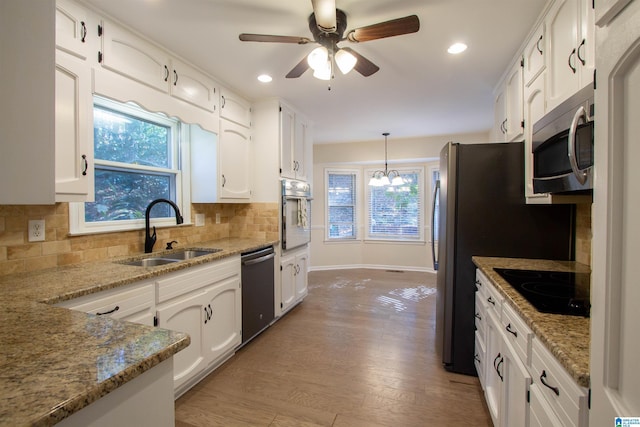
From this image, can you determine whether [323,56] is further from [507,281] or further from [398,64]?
[507,281]

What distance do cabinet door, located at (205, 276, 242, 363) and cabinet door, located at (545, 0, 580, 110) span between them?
8.23ft

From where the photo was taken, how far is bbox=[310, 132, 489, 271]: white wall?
5.46 metres

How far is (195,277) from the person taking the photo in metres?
2.07

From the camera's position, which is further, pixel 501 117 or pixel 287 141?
pixel 287 141

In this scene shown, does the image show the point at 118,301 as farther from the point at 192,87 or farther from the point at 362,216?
the point at 362,216

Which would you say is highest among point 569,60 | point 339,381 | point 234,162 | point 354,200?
point 569,60

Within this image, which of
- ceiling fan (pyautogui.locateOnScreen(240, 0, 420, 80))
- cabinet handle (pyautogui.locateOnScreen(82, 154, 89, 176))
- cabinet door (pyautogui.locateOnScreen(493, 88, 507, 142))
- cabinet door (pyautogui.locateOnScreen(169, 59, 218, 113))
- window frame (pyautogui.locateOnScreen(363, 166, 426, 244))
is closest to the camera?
ceiling fan (pyautogui.locateOnScreen(240, 0, 420, 80))

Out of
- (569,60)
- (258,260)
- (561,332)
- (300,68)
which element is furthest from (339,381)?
(569,60)

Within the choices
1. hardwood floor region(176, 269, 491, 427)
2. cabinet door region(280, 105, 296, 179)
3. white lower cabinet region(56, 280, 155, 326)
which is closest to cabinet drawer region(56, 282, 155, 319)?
white lower cabinet region(56, 280, 155, 326)

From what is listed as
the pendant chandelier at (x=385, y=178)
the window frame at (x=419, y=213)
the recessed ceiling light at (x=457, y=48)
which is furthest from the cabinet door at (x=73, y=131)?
the window frame at (x=419, y=213)

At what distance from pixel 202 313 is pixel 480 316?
1943 millimetres

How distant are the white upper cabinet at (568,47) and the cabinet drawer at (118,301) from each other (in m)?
2.40

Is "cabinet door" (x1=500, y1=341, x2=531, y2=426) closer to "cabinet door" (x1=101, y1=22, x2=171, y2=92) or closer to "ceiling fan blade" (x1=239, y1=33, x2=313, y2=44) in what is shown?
"ceiling fan blade" (x1=239, y1=33, x2=313, y2=44)

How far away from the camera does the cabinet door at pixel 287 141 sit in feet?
10.9
